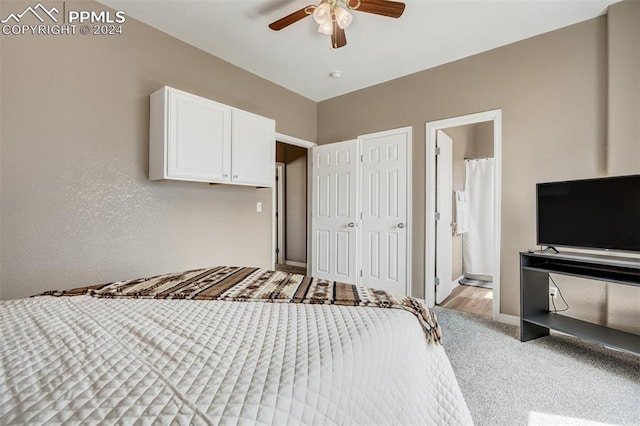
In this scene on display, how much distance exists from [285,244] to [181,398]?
5.33m

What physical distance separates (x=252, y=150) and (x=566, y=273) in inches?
115

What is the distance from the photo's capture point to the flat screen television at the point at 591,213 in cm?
201

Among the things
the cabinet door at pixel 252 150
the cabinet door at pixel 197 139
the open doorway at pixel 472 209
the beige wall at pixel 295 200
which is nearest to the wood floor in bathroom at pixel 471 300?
the open doorway at pixel 472 209

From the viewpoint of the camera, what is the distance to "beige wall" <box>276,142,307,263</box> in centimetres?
560

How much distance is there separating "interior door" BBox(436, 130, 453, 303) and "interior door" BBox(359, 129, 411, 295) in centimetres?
36

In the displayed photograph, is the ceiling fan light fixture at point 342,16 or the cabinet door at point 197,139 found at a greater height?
the ceiling fan light fixture at point 342,16

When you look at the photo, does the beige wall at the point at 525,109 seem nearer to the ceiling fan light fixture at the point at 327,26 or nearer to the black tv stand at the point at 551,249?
the black tv stand at the point at 551,249

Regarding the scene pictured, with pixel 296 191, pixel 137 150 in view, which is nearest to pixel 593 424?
pixel 137 150

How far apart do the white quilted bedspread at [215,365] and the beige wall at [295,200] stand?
4.38m

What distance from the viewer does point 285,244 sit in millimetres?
5910

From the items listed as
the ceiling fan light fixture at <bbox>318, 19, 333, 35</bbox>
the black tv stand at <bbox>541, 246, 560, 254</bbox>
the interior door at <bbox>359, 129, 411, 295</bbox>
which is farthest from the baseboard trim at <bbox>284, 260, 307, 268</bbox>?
the ceiling fan light fixture at <bbox>318, 19, 333, 35</bbox>

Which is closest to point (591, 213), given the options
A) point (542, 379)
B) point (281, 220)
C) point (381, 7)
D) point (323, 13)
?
point (542, 379)

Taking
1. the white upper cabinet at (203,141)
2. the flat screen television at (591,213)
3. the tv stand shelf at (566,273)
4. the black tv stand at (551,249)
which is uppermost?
the white upper cabinet at (203,141)

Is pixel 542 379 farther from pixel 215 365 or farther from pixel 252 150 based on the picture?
pixel 252 150
